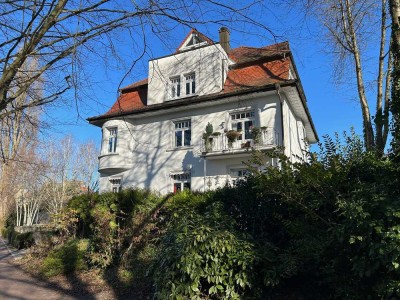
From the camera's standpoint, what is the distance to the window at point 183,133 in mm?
19688

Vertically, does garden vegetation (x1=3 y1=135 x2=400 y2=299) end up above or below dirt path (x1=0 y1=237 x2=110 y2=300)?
above

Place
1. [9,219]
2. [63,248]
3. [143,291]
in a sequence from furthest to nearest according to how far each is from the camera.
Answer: [9,219], [63,248], [143,291]

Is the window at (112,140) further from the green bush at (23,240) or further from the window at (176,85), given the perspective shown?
the green bush at (23,240)

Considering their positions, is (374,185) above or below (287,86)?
below

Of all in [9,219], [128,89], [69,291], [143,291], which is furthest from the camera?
[9,219]

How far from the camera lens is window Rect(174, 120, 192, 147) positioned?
1969 cm

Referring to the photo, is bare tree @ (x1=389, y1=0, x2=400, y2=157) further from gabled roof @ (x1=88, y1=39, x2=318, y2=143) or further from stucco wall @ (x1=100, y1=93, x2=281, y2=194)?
stucco wall @ (x1=100, y1=93, x2=281, y2=194)

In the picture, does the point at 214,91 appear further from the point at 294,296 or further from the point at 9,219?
the point at 9,219

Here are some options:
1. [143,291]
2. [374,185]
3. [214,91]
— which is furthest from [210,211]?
[214,91]

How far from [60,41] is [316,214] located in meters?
4.43

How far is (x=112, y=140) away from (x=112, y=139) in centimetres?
7

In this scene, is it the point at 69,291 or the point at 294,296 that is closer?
the point at 294,296

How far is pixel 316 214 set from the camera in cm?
552

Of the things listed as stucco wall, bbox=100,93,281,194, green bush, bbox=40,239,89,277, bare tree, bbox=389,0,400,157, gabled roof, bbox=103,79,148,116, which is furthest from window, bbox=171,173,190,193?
bare tree, bbox=389,0,400,157
